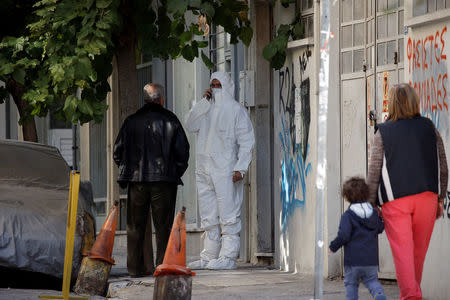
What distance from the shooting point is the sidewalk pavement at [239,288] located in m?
10.3

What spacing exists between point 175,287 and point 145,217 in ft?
11.9

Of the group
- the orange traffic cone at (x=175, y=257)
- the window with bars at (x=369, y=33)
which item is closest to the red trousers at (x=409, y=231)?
the orange traffic cone at (x=175, y=257)

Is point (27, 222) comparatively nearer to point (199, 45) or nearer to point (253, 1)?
point (199, 45)

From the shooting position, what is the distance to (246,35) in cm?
1345

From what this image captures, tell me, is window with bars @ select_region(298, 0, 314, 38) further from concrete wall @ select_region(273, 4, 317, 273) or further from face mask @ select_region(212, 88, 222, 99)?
face mask @ select_region(212, 88, 222, 99)

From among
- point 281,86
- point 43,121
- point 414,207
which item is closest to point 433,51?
point 414,207

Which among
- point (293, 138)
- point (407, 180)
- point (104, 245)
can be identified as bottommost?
point (104, 245)

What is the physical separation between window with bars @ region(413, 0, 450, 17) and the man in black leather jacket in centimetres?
367

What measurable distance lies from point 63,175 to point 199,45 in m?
2.08

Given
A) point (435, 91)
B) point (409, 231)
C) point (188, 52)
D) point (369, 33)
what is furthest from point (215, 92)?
point (409, 231)

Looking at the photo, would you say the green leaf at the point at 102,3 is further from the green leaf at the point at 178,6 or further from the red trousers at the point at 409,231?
the red trousers at the point at 409,231

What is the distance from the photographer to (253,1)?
14031 mm

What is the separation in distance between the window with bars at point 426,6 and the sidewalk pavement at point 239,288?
2321 millimetres

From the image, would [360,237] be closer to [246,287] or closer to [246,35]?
[246,287]
